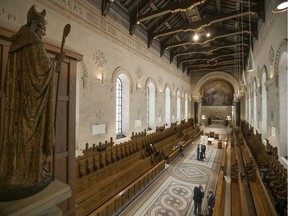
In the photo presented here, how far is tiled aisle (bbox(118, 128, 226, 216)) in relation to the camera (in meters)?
5.18

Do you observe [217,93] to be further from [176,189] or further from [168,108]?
[176,189]

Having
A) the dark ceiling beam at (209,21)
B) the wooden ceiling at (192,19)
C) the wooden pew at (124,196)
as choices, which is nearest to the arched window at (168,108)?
the wooden ceiling at (192,19)

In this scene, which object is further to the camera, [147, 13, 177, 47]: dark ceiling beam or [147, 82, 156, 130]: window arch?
[147, 82, 156, 130]: window arch

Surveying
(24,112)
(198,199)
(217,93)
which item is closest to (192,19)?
(198,199)

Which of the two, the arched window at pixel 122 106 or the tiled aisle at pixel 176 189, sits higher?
the arched window at pixel 122 106

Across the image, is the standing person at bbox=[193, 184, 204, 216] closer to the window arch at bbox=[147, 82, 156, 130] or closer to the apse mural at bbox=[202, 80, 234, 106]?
the window arch at bbox=[147, 82, 156, 130]

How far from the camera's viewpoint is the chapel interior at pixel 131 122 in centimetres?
266

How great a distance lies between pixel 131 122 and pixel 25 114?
333 inches

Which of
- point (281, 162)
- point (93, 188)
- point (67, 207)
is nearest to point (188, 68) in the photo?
point (281, 162)

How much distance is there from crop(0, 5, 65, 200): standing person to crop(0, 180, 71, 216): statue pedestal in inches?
3.3

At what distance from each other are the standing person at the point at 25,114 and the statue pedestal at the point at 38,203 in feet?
0.28

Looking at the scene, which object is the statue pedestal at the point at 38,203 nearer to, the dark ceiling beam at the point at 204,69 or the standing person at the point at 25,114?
the standing person at the point at 25,114

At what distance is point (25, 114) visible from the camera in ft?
5.08

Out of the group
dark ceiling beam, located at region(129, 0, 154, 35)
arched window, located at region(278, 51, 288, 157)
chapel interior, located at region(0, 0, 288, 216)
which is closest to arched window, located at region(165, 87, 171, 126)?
chapel interior, located at region(0, 0, 288, 216)
